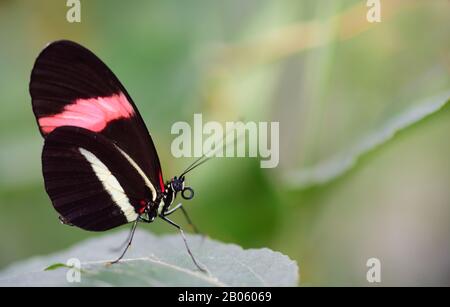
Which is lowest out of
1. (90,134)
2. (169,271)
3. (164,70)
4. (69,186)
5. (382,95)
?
(169,271)

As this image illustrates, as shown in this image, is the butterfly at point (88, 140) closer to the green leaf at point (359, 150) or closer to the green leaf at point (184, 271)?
the green leaf at point (184, 271)

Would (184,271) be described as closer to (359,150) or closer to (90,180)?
(90,180)

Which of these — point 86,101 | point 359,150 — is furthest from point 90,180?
point 359,150

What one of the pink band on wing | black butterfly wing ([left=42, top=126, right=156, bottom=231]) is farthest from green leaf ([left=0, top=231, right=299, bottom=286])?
the pink band on wing

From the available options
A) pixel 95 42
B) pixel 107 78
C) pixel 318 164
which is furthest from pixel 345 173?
pixel 95 42

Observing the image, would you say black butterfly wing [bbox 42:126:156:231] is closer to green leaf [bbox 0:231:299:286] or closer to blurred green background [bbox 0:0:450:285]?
green leaf [bbox 0:231:299:286]

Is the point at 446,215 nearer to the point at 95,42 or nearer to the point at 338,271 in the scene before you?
the point at 338,271
